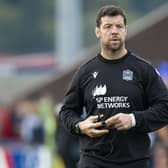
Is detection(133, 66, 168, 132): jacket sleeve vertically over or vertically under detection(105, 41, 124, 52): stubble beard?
under

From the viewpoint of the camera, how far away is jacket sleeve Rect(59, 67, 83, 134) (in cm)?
1048

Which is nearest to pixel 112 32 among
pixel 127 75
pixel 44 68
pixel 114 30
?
pixel 114 30

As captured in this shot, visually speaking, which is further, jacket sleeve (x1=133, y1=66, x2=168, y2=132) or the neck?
the neck

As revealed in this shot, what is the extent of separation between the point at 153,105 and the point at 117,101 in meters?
0.30

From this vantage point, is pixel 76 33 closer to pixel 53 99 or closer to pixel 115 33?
pixel 53 99

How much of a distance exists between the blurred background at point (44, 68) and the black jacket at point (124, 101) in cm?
404

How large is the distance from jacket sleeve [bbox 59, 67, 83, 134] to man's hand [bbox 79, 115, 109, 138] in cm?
24

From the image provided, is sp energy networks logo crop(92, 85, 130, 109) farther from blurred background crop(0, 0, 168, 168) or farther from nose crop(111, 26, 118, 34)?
blurred background crop(0, 0, 168, 168)

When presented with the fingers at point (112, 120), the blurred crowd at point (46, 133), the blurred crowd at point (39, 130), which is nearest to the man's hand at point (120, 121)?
the fingers at point (112, 120)

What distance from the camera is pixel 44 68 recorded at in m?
44.1

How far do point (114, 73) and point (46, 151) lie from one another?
7.94 metres

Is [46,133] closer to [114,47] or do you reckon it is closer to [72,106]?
[72,106]

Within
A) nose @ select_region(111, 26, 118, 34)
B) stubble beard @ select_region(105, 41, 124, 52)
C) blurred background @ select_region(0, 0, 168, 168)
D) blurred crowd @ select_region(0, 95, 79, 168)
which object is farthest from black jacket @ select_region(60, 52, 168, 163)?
blurred crowd @ select_region(0, 95, 79, 168)

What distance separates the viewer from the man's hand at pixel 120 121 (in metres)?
9.98
